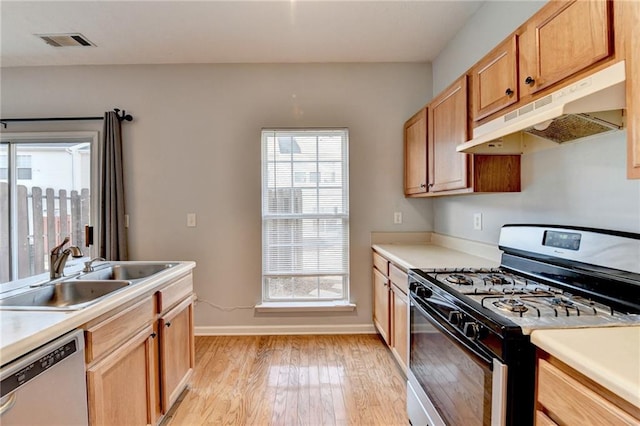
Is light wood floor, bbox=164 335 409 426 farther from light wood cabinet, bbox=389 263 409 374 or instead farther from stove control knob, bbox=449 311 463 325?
stove control knob, bbox=449 311 463 325

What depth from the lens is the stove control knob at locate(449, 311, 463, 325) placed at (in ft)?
4.00

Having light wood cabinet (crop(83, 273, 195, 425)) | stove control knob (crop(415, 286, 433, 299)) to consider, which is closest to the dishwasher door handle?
light wood cabinet (crop(83, 273, 195, 425))

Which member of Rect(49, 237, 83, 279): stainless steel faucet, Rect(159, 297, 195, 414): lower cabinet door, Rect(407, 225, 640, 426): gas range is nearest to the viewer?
Rect(407, 225, 640, 426): gas range

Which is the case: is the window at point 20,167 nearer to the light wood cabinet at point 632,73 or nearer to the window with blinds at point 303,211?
the window with blinds at point 303,211

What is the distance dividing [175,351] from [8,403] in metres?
1.07

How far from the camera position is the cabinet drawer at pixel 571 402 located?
27.1 inches

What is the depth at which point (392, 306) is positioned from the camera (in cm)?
239

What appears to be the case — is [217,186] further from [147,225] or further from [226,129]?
[147,225]

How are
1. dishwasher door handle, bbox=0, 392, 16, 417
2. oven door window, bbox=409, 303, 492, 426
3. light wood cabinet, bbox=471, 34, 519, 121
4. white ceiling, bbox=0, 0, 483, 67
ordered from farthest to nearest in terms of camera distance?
white ceiling, bbox=0, 0, 483, 67
light wood cabinet, bbox=471, 34, 519, 121
oven door window, bbox=409, 303, 492, 426
dishwasher door handle, bbox=0, 392, 16, 417

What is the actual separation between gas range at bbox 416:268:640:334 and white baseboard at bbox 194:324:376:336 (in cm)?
160

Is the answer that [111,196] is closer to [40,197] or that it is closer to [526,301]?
[40,197]

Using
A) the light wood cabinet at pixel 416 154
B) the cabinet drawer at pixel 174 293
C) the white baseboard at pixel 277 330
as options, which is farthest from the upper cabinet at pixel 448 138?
the cabinet drawer at pixel 174 293

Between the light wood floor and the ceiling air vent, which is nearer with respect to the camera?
the light wood floor

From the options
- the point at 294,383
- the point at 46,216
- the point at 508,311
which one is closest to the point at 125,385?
the point at 294,383
